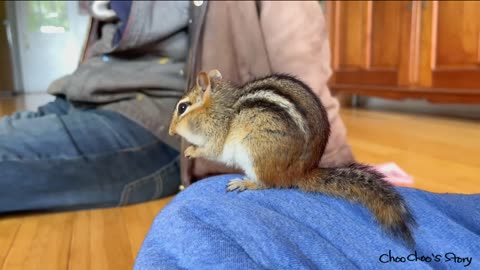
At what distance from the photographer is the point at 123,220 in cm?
113

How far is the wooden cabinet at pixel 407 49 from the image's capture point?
7.58 ft

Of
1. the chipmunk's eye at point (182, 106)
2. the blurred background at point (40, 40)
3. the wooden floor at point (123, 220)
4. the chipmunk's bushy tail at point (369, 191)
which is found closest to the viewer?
the chipmunk's bushy tail at point (369, 191)

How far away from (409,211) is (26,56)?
622cm

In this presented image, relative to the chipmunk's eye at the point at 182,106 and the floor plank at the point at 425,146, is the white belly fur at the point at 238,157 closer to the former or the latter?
the chipmunk's eye at the point at 182,106

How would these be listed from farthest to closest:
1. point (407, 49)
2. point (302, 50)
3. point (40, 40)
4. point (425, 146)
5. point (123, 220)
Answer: point (40, 40) → point (407, 49) → point (425, 146) → point (302, 50) → point (123, 220)

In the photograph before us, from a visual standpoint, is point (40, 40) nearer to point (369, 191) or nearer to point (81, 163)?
point (81, 163)

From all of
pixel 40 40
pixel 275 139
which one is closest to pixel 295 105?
pixel 275 139

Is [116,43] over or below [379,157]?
over

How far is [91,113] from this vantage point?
51.4 inches

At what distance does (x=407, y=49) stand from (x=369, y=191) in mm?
2096

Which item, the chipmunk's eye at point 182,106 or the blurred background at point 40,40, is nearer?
the chipmunk's eye at point 182,106

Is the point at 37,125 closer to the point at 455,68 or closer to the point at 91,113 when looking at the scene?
the point at 91,113

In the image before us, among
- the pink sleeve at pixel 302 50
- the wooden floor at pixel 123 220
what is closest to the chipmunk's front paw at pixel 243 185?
the wooden floor at pixel 123 220

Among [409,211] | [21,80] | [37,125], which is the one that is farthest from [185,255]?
[21,80]
